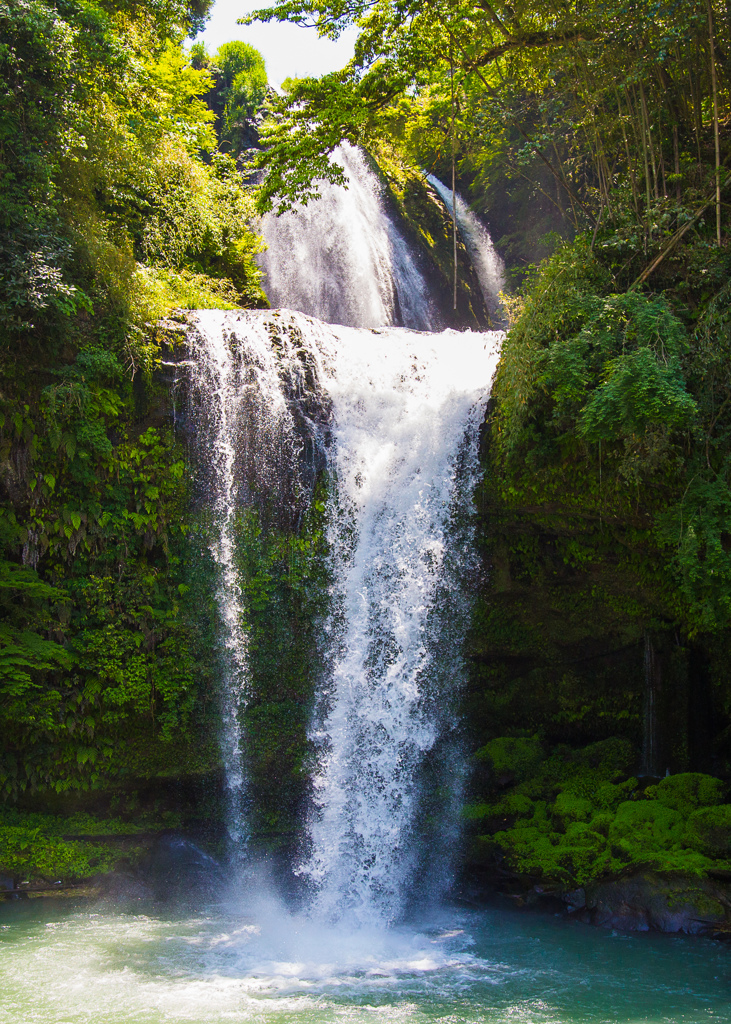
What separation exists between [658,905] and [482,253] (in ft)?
48.9

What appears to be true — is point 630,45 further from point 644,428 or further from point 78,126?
point 78,126

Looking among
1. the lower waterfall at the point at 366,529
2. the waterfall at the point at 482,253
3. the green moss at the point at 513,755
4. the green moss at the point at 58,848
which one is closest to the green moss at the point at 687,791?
the green moss at the point at 513,755

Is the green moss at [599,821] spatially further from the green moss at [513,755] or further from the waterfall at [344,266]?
the waterfall at [344,266]

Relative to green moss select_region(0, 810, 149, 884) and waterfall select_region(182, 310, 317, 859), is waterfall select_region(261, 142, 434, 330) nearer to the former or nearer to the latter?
waterfall select_region(182, 310, 317, 859)

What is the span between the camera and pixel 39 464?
29.4ft

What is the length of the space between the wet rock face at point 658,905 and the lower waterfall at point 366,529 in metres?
1.78

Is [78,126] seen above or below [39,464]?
above

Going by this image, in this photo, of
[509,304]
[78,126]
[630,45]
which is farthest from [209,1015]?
[630,45]

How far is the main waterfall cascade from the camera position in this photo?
888cm

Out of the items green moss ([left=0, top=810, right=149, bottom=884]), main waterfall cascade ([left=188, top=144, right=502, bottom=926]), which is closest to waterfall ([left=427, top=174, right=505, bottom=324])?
main waterfall cascade ([left=188, top=144, right=502, bottom=926])

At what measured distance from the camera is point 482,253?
60.6 ft

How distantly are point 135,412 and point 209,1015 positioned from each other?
6.61m

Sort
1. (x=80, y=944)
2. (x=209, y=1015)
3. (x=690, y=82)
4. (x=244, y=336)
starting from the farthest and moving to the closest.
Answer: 1. (x=244, y=336)
2. (x=690, y=82)
3. (x=80, y=944)
4. (x=209, y=1015)

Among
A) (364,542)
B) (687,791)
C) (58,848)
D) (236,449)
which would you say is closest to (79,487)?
(236,449)
